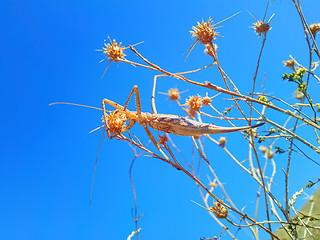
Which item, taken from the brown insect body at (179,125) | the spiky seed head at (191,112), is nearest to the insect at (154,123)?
the brown insect body at (179,125)

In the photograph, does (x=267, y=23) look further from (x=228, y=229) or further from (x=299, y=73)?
(x=228, y=229)

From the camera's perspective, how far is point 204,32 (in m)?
2.71

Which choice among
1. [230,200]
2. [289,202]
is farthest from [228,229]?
[289,202]

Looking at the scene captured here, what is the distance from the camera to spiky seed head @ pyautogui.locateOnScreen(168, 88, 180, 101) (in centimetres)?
374

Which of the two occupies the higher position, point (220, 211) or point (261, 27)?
point (261, 27)

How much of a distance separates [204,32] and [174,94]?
1186 mm

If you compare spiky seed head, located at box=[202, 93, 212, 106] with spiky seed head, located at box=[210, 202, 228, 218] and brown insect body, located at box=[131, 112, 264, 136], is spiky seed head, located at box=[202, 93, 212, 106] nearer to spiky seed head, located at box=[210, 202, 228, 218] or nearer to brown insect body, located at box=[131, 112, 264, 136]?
brown insect body, located at box=[131, 112, 264, 136]

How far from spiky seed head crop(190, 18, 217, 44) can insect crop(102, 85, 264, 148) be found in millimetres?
850

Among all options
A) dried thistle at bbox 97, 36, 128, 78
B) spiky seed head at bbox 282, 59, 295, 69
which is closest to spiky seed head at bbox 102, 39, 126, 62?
dried thistle at bbox 97, 36, 128, 78

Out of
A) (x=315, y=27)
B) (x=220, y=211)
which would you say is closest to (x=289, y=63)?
(x=315, y=27)

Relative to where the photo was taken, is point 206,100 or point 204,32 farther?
point 206,100

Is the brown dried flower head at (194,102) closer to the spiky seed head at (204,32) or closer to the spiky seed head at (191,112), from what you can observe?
the spiky seed head at (191,112)

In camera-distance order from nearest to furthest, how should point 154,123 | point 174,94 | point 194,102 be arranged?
point 154,123
point 194,102
point 174,94

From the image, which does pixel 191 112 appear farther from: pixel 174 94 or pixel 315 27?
pixel 315 27
